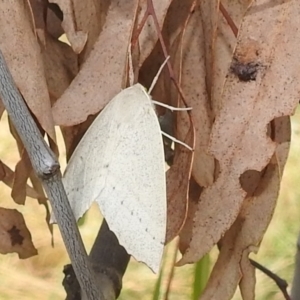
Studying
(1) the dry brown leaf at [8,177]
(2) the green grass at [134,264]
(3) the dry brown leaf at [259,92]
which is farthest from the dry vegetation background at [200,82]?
(2) the green grass at [134,264]

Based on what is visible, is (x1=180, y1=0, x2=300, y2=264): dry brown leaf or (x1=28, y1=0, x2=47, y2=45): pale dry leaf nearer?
(x1=180, y1=0, x2=300, y2=264): dry brown leaf

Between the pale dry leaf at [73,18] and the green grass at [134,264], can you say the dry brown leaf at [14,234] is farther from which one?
the green grass at [134,264]

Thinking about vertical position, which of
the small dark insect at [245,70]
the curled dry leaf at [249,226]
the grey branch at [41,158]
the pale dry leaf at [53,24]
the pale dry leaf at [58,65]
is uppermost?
the pale dry leaf at [53,24]

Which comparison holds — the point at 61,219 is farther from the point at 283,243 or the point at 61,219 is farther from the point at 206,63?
the point at 283,243

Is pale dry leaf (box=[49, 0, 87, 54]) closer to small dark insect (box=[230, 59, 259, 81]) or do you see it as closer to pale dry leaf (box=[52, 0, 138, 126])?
pale dry leaf (box=[52, 0, 138, 126])

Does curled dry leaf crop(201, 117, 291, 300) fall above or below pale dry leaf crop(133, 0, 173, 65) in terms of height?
below

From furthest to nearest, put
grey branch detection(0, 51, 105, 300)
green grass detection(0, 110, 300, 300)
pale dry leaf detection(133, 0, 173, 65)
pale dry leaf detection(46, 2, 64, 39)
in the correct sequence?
1. green grass detection(0, 110, 300, 300)
2. pale dry leaf detection(46, 2, 64, 39)
3. pale dry leaf detection(133, 0, 173, 65)
4. grey branch detection(0, 51, 105, 300)

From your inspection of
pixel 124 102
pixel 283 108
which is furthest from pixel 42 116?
pixel 283 108

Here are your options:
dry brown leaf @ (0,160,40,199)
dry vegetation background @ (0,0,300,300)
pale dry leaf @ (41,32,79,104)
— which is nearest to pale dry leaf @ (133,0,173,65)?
dry vegetation background @ (0,0,300,300)
